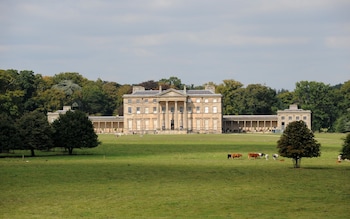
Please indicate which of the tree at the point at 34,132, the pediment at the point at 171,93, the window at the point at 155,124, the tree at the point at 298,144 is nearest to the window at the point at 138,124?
the window at the point at 155,124

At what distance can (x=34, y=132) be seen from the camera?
53.9 metres

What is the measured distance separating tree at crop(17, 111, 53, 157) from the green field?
1048 centimetres

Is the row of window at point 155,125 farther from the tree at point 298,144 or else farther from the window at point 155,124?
the tree at point 298,144

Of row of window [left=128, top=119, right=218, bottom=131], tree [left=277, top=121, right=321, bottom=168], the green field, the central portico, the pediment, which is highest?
the pediment

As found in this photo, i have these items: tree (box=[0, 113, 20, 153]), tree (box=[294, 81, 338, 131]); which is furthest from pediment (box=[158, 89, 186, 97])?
tree (box=[0, 113, 20, 153])

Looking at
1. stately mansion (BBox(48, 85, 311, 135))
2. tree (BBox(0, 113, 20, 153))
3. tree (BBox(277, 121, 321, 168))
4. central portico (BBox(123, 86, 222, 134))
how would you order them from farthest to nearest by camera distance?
central portico (BBox(123, 86, 222, 134))
stately mansion (BBox(48, 85, 311, 135))
tree (BBox(0, 113, 20, 153))
tree (BBox(277, 121, 321, 168))

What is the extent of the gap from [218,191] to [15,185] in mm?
8134

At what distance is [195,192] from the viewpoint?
91.2 ft

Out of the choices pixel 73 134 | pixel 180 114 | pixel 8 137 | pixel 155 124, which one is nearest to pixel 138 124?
pixel 155 124

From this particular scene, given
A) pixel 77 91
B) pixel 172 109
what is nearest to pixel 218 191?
pixel 172 109

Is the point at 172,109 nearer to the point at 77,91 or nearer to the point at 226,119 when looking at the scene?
the point at 226,119

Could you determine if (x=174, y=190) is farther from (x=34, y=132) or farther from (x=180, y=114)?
(x=180, y=114)

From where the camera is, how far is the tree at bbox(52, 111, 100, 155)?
56750 millimetres

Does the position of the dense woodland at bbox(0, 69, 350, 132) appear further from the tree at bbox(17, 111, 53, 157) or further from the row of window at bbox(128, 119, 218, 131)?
the tree at bbox(17, 111, 53, 157)
